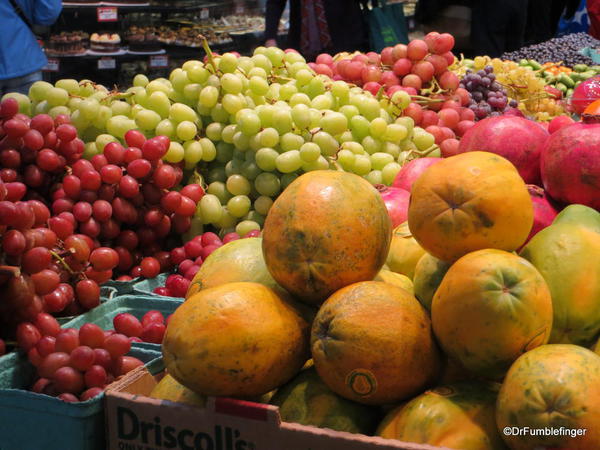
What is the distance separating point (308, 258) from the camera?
870 millimetres

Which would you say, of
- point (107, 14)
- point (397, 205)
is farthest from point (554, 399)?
point (107, 14)

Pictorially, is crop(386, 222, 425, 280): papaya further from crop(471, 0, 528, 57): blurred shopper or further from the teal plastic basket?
A: crop(471, 0, 528, 57): blurred shopper

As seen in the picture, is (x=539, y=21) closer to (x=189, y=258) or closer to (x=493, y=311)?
(x=189, y=258)

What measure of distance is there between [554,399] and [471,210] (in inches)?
10.2

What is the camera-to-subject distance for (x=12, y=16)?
3650 millimetres

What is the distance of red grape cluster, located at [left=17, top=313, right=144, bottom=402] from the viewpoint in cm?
108

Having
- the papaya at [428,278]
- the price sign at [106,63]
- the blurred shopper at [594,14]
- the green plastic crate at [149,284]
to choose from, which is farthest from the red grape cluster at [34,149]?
the blurred shopper at [594,14]

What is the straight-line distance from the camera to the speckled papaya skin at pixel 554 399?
0.69m

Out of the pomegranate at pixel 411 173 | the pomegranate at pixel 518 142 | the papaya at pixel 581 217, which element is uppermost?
the pomegranate at pixel 518 142

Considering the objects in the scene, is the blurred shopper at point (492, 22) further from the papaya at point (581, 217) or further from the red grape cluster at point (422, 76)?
the papaya at point (581, 217)

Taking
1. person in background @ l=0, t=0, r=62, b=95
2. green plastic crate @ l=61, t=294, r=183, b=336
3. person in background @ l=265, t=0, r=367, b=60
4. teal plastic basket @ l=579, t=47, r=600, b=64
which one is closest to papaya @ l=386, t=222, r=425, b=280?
green plastic crate @ l=61, t=294, r=183, b=336

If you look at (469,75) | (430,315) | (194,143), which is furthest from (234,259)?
(469,75)

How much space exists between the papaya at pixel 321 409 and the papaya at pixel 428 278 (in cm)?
17

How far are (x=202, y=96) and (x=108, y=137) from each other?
1.01 ft
